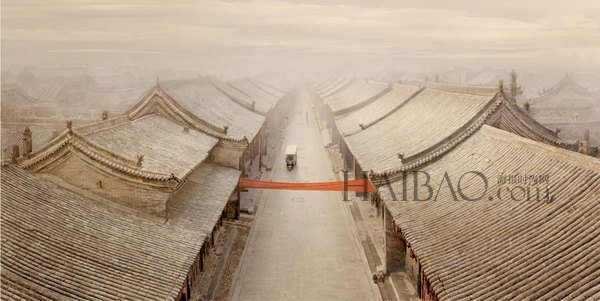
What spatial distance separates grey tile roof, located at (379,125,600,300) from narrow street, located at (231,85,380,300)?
5.16 m

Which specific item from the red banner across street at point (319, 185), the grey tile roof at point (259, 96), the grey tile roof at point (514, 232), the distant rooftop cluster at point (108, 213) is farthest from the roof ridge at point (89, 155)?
the grey tile roof at point (259, 96)

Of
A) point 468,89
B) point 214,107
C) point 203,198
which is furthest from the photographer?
point 214,107

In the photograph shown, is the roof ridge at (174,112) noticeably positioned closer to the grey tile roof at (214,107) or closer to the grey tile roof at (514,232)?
the grey tile roof at (214,107)

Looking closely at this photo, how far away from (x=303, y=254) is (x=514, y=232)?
528 inches

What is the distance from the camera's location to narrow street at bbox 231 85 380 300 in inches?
851

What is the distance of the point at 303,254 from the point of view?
25.7 metres

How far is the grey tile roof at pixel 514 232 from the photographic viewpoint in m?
12.5

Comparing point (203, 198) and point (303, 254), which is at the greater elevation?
point (203, 198)

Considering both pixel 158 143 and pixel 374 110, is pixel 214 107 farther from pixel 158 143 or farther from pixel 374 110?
pixel 158 143

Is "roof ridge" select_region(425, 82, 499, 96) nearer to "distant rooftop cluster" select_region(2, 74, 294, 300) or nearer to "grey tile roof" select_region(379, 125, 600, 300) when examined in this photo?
"grey tile roof" select_region(379, 125, 600, 300)

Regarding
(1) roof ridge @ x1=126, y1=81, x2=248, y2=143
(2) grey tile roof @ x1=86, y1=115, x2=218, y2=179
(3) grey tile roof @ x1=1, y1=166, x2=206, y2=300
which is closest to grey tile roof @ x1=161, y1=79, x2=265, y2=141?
(1) roof ridge @ x1=126, y1=81, x2=248, y2=143

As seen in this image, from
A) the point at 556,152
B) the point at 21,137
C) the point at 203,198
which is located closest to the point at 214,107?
the point at 21,137

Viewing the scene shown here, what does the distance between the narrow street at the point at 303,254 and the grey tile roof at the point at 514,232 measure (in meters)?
5.16

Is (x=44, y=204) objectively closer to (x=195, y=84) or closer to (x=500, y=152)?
(x=500, y=152)
